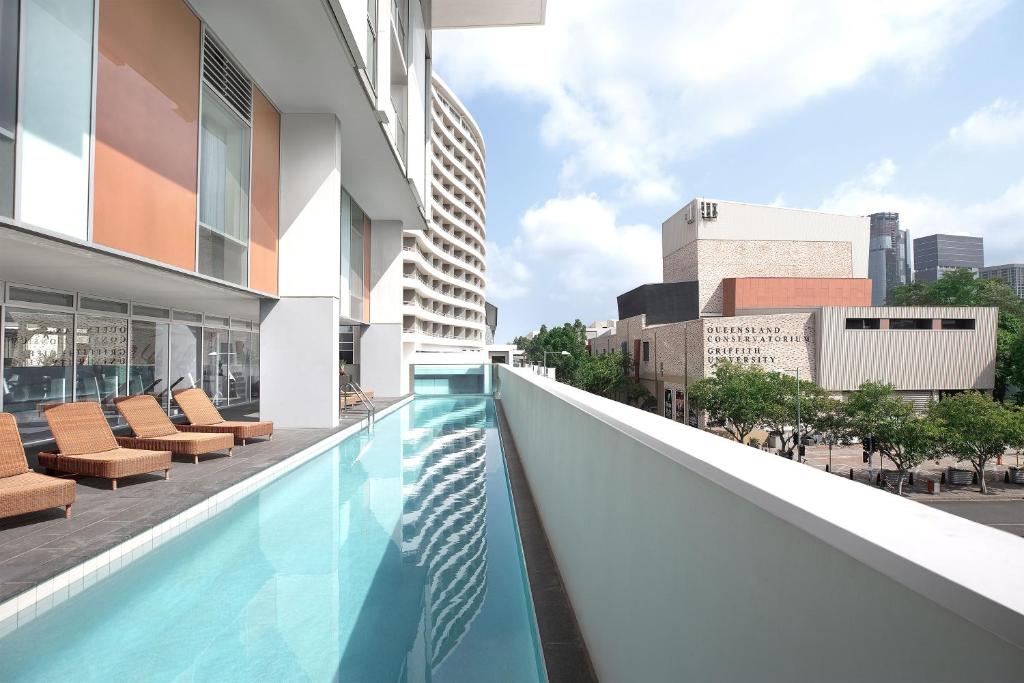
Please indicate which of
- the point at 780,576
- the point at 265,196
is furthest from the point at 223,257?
the point at 780,576

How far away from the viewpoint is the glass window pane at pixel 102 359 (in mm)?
11404

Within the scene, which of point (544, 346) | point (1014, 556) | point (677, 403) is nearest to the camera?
point (1014, 556)

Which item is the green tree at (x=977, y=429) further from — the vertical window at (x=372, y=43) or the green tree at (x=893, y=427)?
the vertical window at (x=372, y=43)

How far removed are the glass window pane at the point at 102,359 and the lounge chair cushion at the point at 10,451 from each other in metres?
5.85

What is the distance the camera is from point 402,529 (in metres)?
6.61

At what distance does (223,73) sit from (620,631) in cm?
1119

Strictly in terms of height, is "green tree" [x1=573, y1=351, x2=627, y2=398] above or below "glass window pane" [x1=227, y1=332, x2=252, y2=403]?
below

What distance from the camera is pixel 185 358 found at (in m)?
15.1

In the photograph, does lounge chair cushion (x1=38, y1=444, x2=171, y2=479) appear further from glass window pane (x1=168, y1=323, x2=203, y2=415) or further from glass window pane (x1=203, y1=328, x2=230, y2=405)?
glass window pane (x1=203, y1=328, x2=230, y2=405)

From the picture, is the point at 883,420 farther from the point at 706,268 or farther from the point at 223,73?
the point at 223,73

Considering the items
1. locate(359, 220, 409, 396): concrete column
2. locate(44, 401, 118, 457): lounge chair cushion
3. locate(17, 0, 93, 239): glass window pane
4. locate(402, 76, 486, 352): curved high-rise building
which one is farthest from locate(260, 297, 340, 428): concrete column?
locate(402, 76, 486, 352): curved high-rise building

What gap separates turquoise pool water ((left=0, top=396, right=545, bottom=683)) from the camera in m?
3.71

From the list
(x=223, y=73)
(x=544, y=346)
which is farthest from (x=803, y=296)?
(x=223, y=73)

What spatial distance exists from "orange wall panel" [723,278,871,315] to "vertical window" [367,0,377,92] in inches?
2185
